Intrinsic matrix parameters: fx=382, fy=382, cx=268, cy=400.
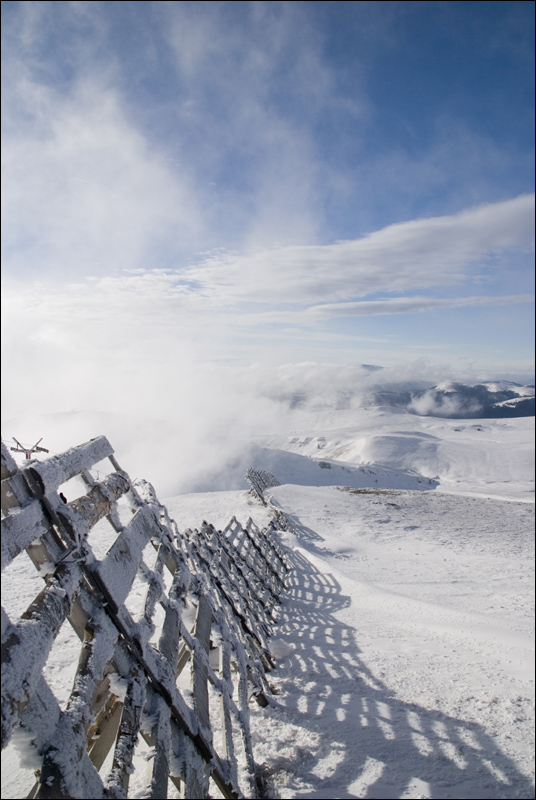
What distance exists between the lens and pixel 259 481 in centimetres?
1756

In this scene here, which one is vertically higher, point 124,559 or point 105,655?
point 124,559

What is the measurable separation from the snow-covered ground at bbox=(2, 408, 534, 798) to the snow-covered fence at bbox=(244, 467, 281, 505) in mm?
6546

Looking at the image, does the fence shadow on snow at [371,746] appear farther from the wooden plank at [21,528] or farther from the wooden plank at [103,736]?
the wooden plank at [21,528]

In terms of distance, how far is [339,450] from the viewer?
110 feet

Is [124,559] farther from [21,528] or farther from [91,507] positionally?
Answer: [21,528]

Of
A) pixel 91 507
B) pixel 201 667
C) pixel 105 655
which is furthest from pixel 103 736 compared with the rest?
pixel 91 507

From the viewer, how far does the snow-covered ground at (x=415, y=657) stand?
195 centimetres

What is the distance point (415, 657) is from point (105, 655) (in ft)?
9.55

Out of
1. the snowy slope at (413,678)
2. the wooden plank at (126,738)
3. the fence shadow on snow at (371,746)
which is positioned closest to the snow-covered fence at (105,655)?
the wooden plank at (126,738)

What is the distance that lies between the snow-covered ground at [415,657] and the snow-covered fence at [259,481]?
21.5 feet

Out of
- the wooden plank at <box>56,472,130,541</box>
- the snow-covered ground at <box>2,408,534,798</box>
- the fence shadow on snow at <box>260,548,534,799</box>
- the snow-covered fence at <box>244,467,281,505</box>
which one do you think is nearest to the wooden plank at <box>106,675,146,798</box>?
the wooden plank at <box>56,472,130,541</box>

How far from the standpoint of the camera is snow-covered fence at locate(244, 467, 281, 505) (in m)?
15.6

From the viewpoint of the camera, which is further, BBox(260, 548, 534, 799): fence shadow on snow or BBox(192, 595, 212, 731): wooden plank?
BBox(192, 595, 212, 731): wooden plank

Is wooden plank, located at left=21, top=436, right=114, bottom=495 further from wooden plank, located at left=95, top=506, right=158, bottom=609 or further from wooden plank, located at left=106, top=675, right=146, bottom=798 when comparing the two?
wooden plank, located at left=106, top=675, right=146, bottom=798
